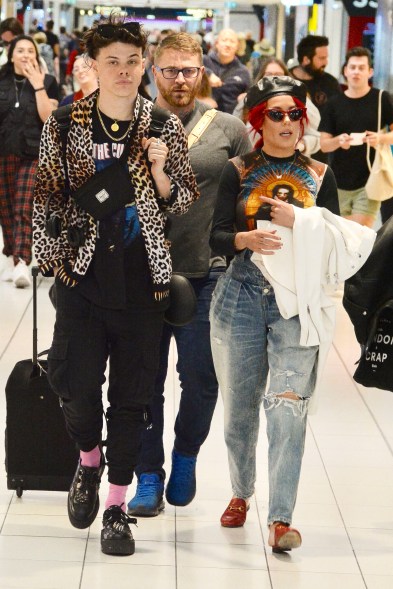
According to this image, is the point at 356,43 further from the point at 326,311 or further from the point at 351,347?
the point at 326,311

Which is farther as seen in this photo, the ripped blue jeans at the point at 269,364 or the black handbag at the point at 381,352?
the black handbag at the point at 381,352

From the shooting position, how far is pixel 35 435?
4.93 meters

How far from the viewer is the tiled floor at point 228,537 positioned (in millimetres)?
4215

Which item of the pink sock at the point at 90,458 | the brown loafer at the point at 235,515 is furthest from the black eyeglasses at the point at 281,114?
the brown loafer at the point at 235,515

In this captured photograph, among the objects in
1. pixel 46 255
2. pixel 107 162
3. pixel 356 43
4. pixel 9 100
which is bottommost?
pixel 356 43

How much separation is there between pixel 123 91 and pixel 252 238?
2.11 ft

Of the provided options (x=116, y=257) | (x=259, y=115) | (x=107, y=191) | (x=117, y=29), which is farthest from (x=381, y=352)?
(x=117, y=29)

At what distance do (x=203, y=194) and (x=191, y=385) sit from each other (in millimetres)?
726

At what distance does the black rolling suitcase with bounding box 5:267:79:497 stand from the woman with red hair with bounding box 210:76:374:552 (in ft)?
2.48

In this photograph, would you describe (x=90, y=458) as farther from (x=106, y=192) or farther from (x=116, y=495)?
(x=106, y=192)

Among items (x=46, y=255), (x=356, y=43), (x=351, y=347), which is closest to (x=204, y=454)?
(x=46, y=255)

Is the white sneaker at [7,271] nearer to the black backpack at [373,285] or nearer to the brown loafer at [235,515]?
the brown loafer at [235,515]

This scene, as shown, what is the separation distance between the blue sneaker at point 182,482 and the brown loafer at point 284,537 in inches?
22.9

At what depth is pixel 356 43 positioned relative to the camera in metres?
23.5
